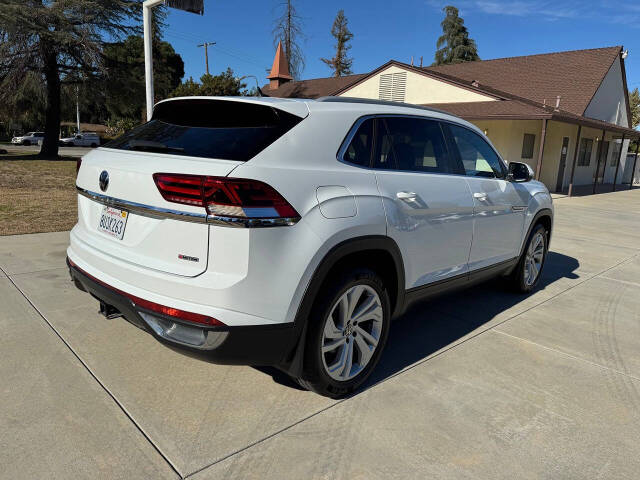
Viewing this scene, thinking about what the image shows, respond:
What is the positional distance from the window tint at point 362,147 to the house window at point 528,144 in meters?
18.9

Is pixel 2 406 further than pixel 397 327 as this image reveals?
No

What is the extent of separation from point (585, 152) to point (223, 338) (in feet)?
86.6

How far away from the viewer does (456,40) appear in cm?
5897

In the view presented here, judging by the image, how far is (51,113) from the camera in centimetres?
2292

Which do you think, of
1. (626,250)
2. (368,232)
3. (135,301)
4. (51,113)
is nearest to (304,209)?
(368,232)

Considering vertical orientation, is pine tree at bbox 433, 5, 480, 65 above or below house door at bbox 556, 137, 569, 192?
above

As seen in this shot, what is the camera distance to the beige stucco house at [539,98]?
1966 cm

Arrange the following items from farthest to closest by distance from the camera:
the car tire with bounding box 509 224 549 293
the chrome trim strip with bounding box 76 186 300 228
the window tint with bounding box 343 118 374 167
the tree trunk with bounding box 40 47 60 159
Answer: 1. the tree trunk with bounding box 40 47 60 159
2. the car tire with bounding box 509 224 549 293
3. the window tint with bounding box 343 118 374 167
4. the chrome trim strip with bounding box 76 186 300 228

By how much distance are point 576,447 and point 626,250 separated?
7011 mm

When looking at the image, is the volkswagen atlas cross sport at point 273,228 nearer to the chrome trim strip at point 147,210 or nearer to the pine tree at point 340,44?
the chrome trim strip at point 147,210

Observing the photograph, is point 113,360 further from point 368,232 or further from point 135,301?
point 368,232

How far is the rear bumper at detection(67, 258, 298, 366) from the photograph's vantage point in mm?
2346

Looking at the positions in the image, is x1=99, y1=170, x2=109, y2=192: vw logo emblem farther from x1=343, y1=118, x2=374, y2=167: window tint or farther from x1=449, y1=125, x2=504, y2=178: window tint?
x1=449, y1=125, x2=504, y2=178: window tint

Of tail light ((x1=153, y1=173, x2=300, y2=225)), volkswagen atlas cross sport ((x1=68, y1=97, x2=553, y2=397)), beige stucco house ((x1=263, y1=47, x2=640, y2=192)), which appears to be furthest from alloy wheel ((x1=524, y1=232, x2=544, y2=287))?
beige stucco house ((x1=263, y1=47, x2=640, y2=192))
